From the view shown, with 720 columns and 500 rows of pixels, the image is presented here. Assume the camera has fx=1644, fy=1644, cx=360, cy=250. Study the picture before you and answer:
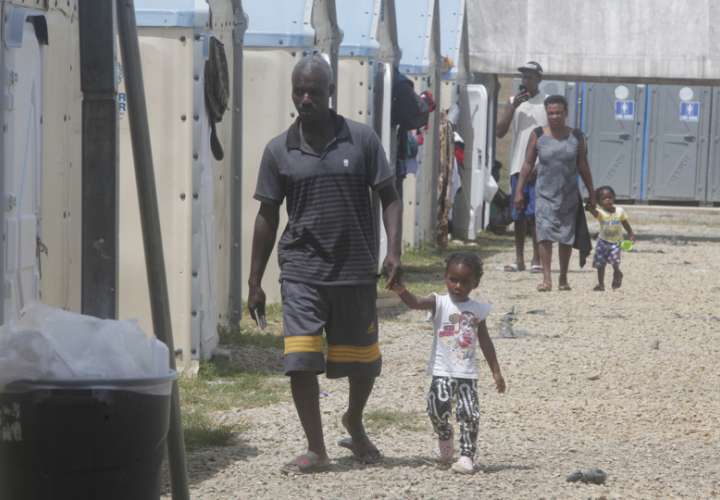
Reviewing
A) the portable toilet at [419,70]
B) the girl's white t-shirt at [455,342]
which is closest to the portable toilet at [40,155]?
the girl's white t-shirt at [455,342]

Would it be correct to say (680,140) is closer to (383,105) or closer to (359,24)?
(383,105)

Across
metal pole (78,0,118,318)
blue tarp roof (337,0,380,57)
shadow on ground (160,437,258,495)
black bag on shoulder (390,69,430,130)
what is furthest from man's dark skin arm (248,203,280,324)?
black bag on shoulder (390,69,430,130)

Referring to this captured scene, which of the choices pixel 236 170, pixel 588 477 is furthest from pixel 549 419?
pixel 236 170

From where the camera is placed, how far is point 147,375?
4375 mm

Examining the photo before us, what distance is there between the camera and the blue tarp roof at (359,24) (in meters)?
13.9

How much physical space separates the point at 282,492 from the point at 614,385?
3.22m

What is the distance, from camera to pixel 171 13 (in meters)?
8.84

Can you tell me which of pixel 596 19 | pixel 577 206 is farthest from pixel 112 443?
pixel 596 19

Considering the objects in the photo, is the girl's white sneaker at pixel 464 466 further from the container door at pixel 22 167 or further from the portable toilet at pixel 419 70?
the portable toilet at pixel 419 70

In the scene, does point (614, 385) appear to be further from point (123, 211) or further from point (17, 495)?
point (17, 495)

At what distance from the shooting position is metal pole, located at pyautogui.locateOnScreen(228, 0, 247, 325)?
33.5ft

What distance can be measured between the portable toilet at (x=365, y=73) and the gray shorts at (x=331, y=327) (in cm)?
679

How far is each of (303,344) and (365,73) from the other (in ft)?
24.4

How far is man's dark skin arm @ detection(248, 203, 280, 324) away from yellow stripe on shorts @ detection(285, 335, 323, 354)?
0.25 m
